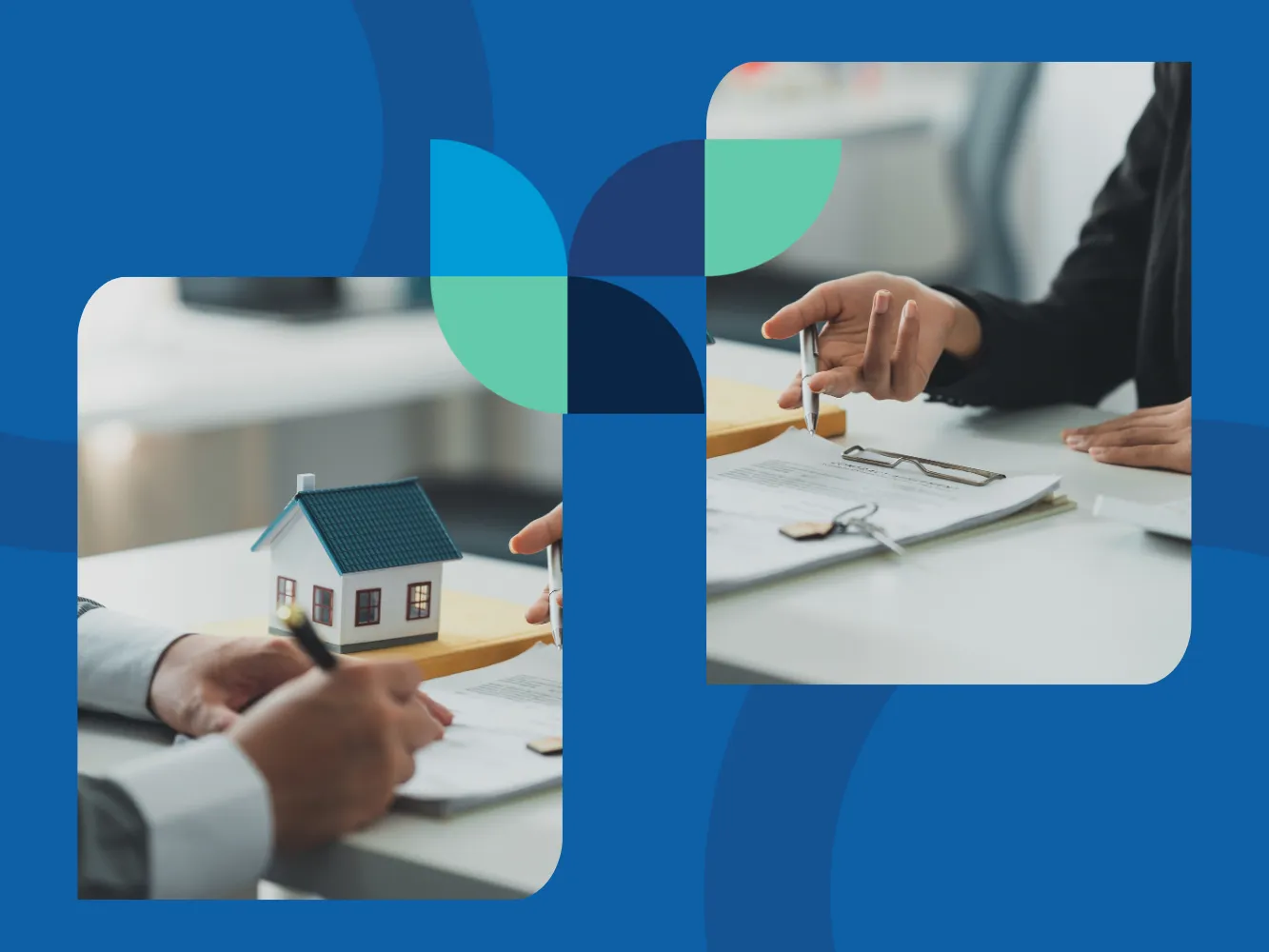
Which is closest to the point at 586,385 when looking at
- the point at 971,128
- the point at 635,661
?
the point at 635,661

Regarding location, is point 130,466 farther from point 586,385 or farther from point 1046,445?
point 1046,445

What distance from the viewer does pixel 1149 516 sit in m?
1.16

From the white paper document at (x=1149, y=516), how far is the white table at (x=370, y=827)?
435mm

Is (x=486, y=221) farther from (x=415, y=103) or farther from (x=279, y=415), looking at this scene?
(x=279, y=415)

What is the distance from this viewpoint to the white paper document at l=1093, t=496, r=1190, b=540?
1.15 meters

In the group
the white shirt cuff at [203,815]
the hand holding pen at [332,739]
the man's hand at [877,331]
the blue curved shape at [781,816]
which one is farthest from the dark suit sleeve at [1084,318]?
the white shirt cuff at [203,815]

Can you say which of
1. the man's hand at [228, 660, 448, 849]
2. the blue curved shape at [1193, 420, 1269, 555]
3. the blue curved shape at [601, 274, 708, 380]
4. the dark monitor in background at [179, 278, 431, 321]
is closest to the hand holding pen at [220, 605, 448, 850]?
the man's hand at [228, 660, 448, 849]

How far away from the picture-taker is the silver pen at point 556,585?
117cm

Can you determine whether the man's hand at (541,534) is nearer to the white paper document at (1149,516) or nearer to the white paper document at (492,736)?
the white paper document at (492,736)

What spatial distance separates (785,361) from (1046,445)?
0.21 meters

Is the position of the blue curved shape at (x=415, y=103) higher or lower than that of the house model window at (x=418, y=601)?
higher

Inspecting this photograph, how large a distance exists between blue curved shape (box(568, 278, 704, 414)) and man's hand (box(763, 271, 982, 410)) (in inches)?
2.9

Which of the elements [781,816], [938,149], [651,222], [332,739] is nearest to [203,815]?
[332,739]

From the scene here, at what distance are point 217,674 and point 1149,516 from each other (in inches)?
28.0
